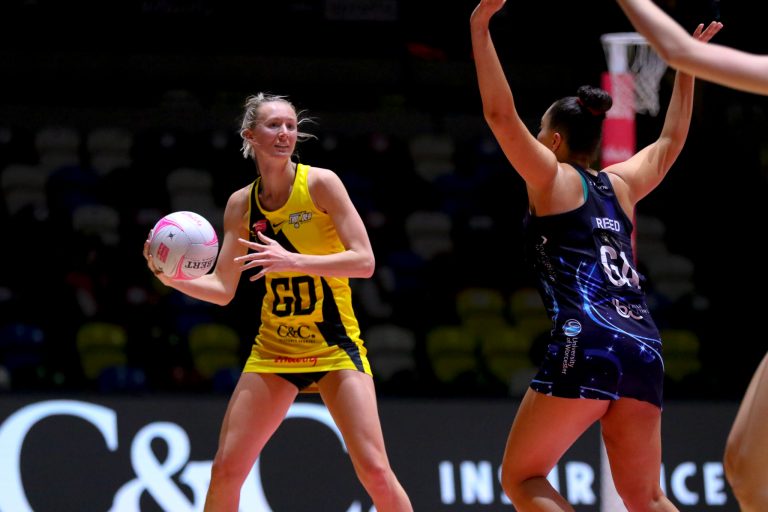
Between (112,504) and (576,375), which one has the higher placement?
(576,375)

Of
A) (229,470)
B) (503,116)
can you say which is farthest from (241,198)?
(503,116)

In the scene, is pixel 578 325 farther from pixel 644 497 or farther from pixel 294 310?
pixel 294 310

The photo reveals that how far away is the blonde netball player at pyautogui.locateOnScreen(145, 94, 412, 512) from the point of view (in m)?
4.53

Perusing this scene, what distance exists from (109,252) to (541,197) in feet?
21.3

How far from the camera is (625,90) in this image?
6.16 metres

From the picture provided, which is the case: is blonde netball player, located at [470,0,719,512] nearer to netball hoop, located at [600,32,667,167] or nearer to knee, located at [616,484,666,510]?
knee, located at [616,484,666,510]

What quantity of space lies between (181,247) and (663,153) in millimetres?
1883

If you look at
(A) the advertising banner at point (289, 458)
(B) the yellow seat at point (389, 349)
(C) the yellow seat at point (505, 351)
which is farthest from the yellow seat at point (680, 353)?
(A) the advertising banner at point (289, 458)

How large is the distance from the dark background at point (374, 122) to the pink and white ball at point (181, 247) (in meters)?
4.98

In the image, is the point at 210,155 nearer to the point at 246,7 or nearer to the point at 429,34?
the point at 246,7

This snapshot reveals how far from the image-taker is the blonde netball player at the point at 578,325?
3.82 metres

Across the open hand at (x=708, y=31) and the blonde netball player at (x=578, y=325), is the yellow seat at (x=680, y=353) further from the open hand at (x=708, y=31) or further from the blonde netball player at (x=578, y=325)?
the blonde netball player at (x=578, y=325)

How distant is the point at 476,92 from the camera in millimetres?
12695

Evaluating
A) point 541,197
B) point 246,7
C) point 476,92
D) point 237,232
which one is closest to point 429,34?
point 476,92
